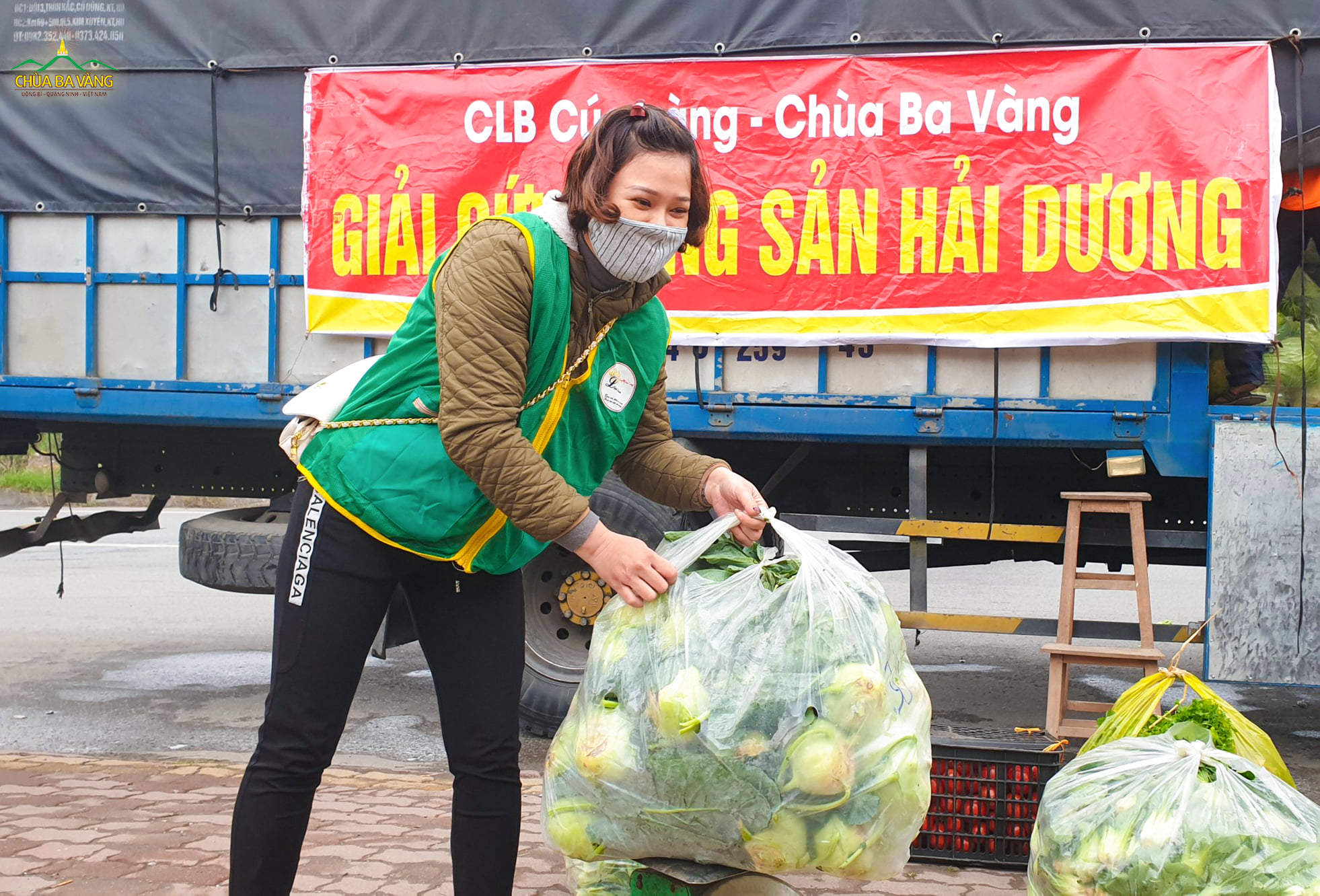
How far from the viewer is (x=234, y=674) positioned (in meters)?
6.38

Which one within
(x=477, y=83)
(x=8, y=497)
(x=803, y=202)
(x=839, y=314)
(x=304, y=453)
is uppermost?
(x=477, y=83)

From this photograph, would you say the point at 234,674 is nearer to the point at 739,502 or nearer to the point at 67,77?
the point at 67,77

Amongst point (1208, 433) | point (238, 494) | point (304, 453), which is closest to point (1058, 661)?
point (1208, 433)

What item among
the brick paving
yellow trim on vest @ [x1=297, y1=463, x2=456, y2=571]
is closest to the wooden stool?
the brick paving

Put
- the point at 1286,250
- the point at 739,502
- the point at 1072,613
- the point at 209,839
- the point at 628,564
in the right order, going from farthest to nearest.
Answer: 1. the point at 1286,250
2. the point at 1072,613
3. the point at 209,839
4. the point at 739,502
5. the point at 628,564

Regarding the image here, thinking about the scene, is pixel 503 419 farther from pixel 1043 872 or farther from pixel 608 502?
pixel 608 502

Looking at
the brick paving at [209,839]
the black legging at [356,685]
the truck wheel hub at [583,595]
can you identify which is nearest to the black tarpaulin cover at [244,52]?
the truck wheel hub at [583,595]

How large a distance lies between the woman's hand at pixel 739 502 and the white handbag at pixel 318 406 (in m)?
0.68

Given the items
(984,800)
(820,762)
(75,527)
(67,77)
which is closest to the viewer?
(820,762)

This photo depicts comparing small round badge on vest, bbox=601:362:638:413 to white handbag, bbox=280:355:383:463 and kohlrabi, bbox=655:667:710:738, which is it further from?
kohlrabi, bbox=655:667:710:738

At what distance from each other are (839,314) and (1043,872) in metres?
2.78

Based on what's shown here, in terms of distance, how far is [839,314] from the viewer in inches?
187

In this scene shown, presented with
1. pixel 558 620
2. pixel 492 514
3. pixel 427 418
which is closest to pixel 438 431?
pixel 427 418

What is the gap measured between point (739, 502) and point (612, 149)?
69cm
